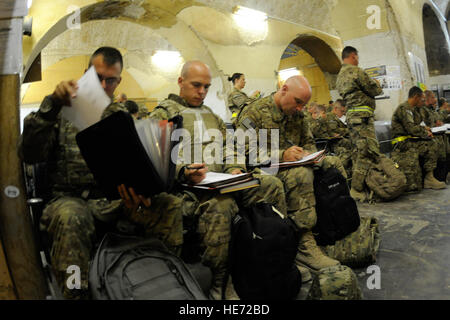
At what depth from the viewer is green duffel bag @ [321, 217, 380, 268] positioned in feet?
6.54

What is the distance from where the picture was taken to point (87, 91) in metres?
1.17

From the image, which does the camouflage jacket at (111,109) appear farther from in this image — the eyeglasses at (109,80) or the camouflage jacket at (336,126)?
the camouflage jacket at (336,126)

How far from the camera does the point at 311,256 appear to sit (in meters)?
1.94

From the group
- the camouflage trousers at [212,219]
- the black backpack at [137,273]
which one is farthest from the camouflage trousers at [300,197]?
the black backpack at [137,273]

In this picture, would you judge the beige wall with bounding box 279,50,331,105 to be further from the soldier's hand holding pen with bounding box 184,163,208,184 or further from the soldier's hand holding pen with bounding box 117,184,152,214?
the soldier's hand holding pen with bounding box 117,184,152,214

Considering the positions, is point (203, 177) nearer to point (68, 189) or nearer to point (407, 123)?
point (68, 189)

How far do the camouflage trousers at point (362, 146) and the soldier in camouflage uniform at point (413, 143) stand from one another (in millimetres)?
810

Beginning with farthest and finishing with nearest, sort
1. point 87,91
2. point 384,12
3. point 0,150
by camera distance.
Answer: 1. point 384,12
2. point 0,150
3. point 87,91

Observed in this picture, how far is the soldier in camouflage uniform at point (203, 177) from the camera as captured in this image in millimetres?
1494

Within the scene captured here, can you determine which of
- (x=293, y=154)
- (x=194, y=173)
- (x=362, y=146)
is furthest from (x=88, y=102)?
(x=362, y=146)

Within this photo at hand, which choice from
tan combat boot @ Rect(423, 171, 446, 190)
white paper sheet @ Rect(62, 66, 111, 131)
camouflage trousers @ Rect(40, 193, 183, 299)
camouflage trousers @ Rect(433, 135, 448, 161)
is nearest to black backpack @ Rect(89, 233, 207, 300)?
camouflage trousers @ Rect(40, 193, 183, 299)
